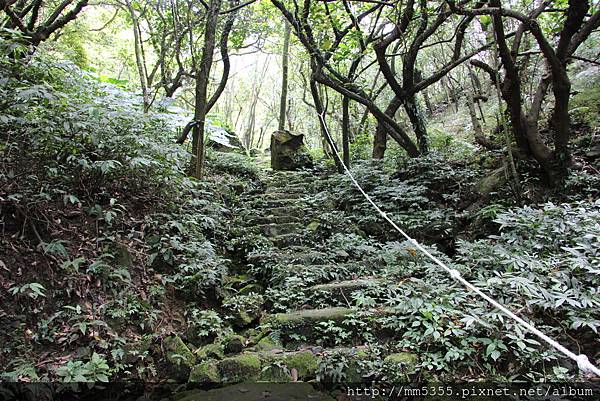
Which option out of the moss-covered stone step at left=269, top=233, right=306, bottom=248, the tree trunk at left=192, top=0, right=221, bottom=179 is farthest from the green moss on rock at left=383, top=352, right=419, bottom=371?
the tree trunk at left=192, top=0, right=221, bottom=179

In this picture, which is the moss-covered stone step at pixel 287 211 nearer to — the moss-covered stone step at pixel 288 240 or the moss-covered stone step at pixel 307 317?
the moss-covered stone step at pixel 288 240

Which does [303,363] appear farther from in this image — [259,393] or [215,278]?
[215,278]

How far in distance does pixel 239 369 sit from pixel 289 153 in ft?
23.1

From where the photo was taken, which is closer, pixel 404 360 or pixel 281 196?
pixel 404 360

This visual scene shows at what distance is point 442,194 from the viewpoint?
5770 mm

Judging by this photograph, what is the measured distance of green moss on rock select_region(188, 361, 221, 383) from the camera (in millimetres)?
2508

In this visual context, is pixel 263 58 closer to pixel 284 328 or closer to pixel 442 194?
pixel 442 194

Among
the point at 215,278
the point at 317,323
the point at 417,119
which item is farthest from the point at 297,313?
the point at 417,119

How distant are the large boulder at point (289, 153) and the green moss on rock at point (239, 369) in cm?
666

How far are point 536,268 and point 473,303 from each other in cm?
68

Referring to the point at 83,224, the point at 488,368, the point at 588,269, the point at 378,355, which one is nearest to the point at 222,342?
the point at 378,355

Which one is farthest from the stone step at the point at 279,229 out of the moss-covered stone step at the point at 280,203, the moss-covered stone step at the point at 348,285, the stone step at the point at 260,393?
the stone step at the point at 260,393

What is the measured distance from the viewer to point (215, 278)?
11.6ft

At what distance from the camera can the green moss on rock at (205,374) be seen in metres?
2.51
